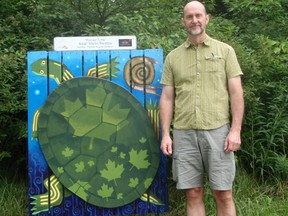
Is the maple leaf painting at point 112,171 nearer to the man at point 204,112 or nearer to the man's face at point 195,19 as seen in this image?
the man at point 204,112

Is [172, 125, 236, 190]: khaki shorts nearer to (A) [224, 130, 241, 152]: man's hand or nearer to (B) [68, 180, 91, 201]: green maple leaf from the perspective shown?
(A) [224, 130, 241, 152]: man's hand

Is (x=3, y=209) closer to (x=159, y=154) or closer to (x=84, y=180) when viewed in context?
(x=84, y=180)

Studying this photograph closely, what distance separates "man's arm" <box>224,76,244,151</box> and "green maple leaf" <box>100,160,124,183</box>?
35.8 inches

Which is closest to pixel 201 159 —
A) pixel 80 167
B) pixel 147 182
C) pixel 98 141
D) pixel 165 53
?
pixel 147 182

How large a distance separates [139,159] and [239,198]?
125 cm

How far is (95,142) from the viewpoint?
333 centimetres

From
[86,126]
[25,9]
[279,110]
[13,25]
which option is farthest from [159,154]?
[25,9]

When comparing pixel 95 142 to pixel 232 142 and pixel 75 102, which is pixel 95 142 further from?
pixel 232 142

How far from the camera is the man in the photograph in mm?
2959

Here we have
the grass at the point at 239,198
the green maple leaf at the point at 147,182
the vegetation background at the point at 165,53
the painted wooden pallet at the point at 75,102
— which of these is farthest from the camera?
Result: the vegetation background at the point at 165,53

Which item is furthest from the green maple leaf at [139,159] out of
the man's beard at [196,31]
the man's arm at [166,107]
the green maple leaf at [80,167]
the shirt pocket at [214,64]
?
the man's beard at [196,31]

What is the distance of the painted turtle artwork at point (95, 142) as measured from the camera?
3.27 m

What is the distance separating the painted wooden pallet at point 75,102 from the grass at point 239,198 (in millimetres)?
594

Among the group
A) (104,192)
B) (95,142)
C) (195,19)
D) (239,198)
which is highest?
(195,19)
